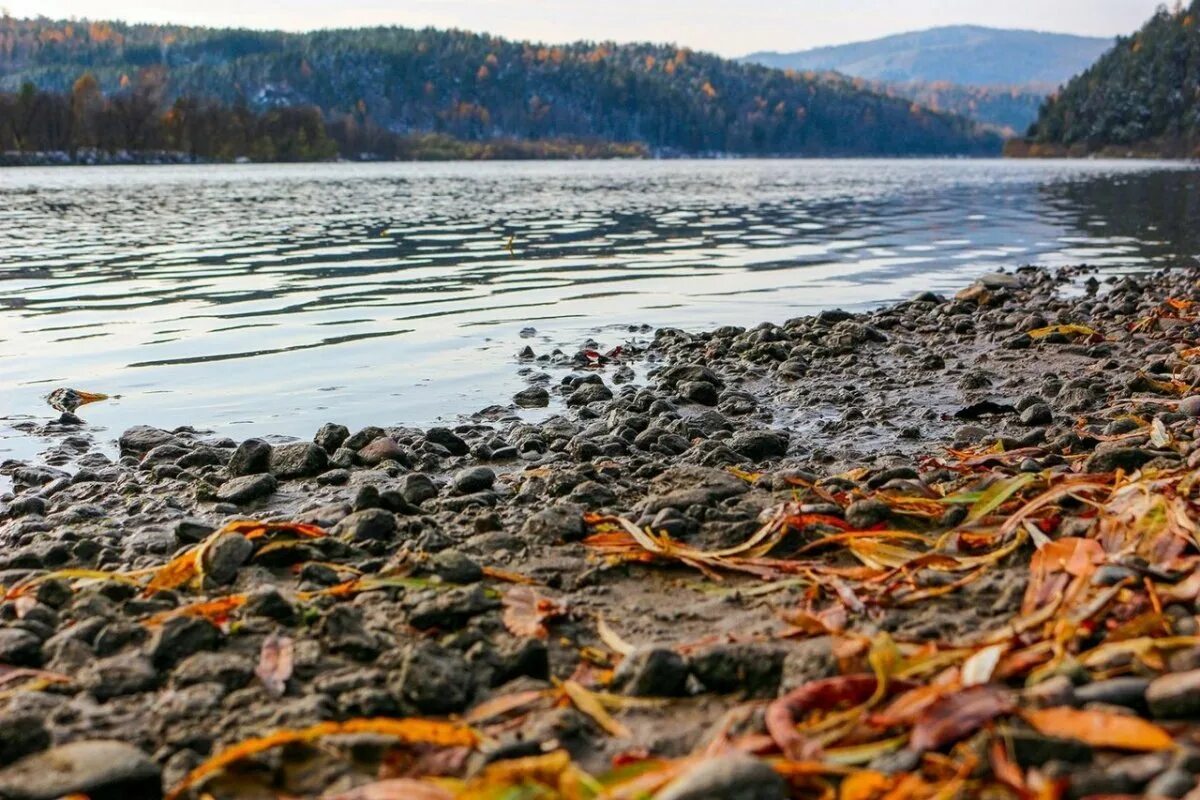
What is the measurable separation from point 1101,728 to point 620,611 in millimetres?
2045

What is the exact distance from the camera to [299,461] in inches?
277

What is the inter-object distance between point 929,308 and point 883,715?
40.1ft

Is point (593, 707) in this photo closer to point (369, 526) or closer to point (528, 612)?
point (528, 612)

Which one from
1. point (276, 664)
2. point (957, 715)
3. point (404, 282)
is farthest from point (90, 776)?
point (404, 282)

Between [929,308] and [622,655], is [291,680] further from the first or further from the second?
[929,308]

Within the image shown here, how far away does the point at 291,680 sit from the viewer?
3.61 meters

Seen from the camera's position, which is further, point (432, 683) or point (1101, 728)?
point (432, 683)

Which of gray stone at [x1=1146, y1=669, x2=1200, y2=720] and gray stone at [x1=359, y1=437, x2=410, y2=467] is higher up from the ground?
gray stone at [x1=1146, y1=669, x2=1200, y2=720]

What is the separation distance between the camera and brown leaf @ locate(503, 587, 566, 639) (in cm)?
399

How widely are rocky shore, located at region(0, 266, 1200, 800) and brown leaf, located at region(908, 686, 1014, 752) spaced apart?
1cm

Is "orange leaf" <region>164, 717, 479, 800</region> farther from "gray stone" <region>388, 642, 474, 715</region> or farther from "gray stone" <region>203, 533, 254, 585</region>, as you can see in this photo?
"gray stone" <region>203, 533, 254, 585</region>

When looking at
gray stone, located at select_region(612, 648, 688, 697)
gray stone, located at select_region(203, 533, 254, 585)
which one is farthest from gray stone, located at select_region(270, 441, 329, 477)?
gray stone, located at select_region(612, 648, 688, 697)

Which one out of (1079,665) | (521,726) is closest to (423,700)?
(521,726)

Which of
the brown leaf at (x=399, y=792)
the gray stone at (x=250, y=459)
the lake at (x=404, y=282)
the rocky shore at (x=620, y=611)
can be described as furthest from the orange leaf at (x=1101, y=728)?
the lake at (x=404, y=282)
